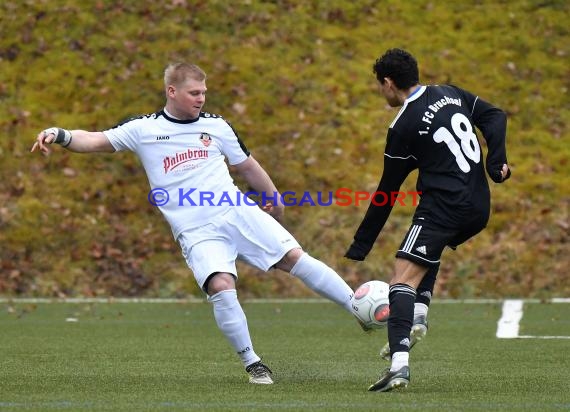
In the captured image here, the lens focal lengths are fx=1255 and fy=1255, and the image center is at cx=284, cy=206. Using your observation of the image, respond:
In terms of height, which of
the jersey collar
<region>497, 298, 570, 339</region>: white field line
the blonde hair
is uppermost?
the blonde hair

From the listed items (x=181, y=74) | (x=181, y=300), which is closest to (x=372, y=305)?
(x=181, y=74)

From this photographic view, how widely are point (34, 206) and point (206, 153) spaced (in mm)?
7785

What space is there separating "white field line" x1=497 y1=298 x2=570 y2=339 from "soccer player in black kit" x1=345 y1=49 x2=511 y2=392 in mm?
3338

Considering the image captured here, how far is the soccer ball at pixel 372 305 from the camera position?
289 inches

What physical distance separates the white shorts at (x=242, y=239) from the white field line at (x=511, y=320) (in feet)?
10.9

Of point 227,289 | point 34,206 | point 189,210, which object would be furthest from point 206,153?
point 34,206

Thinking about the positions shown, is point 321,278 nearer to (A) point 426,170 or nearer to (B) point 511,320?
(A) point 426,170

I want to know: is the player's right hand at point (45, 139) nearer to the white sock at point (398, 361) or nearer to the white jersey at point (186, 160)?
the white jersey at point (186, 160)

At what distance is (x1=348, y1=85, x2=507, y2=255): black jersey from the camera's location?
6918 mm

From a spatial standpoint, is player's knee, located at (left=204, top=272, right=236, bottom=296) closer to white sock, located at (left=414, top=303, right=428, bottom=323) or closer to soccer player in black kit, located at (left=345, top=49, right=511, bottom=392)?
soccer player in black kit, located at (left=345, top=49, right=511, bottom=392)

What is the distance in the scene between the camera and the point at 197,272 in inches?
A: 290

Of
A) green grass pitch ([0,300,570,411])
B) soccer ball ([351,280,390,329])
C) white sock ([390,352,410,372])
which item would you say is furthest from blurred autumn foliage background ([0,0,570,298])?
white sock ([390,352,410,372])

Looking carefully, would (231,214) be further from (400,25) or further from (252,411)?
(400,25)

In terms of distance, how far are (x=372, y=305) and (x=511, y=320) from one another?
4.56 meters
